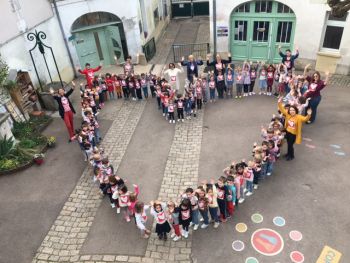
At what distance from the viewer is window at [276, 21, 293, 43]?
49.9 feet

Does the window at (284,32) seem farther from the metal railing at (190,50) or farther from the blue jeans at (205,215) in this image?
the blue jeans at (205,215)

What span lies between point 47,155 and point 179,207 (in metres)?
6.41

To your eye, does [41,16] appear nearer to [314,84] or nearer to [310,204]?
[314,84]

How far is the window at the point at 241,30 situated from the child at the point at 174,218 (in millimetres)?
11606

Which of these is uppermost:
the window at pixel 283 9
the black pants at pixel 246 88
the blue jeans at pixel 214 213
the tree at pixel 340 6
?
the tree at pixel 340 6

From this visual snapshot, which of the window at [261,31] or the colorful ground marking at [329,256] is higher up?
the window at [261,31]

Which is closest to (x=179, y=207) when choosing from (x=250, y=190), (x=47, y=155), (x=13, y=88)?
(x=250, y=190)

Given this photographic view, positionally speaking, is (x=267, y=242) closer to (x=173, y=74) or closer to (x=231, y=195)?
(x=231, y=195)

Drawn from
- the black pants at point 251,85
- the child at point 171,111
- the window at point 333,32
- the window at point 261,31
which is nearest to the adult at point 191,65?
the black pants at point 251,85

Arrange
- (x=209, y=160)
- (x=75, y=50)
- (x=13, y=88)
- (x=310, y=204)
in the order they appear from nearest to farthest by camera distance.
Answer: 1. (x=310, y=204)
2. (x=209, y=160)
3. (x=13, y=88)
4. (x=75, y=50)

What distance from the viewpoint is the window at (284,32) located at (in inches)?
599

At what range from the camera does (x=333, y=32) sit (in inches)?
565

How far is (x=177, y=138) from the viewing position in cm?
1173

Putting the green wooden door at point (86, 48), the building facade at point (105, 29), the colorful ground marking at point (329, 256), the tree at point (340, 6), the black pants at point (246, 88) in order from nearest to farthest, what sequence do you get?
the colorful ground marking at point (329, 256), the tree at point (340, 6), the black pants at point (246, 88), the building facade at point (105, 29), the green wooden door at point (86, 48)
